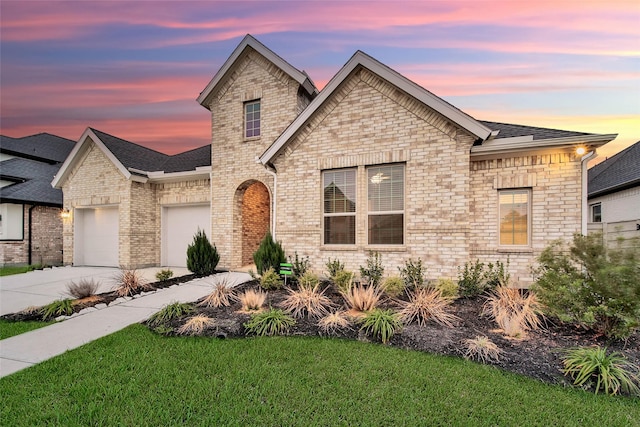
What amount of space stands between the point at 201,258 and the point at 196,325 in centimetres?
526

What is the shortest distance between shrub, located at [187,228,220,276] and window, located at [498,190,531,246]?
29.9ft

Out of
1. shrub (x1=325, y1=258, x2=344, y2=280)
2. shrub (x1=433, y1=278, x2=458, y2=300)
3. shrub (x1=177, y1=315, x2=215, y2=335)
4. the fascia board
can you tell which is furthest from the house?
the fascia board

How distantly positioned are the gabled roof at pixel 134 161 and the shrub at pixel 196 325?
7454 mm

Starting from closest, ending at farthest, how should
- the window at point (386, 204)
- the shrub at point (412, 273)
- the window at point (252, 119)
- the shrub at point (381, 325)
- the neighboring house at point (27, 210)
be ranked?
the shrub at point (381, 325) < the shrub at point (412, 273) < the window at point (386, 204) < the window at point (252, 119) < the neighboring house at point (27, 210)

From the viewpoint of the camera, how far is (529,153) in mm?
7285

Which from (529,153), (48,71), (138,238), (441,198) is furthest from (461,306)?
(48,71)

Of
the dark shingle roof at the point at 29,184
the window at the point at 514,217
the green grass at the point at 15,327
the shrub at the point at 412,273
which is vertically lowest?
the green grass at the point at 15,327

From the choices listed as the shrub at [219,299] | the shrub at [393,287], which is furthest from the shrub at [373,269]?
the shrub at [219,299]

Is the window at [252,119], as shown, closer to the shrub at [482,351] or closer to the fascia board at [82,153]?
the fascia board at [82,153]

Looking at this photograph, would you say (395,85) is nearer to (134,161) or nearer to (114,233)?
(134,161)

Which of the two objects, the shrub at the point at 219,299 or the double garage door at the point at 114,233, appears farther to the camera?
the double garage door at the point at 114,233

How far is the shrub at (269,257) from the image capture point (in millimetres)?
8195

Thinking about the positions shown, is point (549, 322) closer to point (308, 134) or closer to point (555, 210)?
point (555, 210)

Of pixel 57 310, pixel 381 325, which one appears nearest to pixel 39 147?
pixel 57 310
